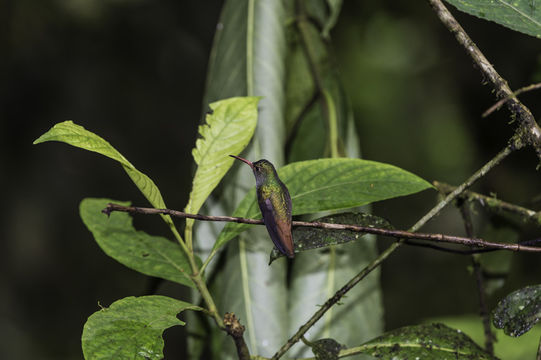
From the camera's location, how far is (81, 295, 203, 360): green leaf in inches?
20.8

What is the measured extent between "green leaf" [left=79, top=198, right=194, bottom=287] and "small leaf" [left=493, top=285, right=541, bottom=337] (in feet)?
1.11

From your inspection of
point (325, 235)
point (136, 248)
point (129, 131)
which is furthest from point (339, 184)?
point (129, 131)

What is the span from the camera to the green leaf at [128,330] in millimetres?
528

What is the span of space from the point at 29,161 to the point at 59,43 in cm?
55

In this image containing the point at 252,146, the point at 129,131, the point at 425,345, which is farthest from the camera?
the point at 129,131

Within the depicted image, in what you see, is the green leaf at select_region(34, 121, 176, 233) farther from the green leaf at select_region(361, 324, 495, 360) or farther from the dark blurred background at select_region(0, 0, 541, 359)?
the dark blurred background at select_region(0, 0, 541, 359)

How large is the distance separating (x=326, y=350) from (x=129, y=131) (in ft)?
7.06

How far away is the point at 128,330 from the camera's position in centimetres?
55

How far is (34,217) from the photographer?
9.02 feet

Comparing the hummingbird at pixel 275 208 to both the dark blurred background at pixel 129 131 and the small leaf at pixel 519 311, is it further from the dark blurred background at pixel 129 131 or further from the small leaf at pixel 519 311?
the dark blurred background at pixel 129 131

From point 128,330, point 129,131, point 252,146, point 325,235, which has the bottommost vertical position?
point 128,330

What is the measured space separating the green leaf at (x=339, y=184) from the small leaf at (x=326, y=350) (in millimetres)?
143

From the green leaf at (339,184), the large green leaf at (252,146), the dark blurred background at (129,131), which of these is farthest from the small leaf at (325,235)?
the dark blurred background at (129,131)

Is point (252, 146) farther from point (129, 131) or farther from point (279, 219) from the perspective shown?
point (129, 131)
